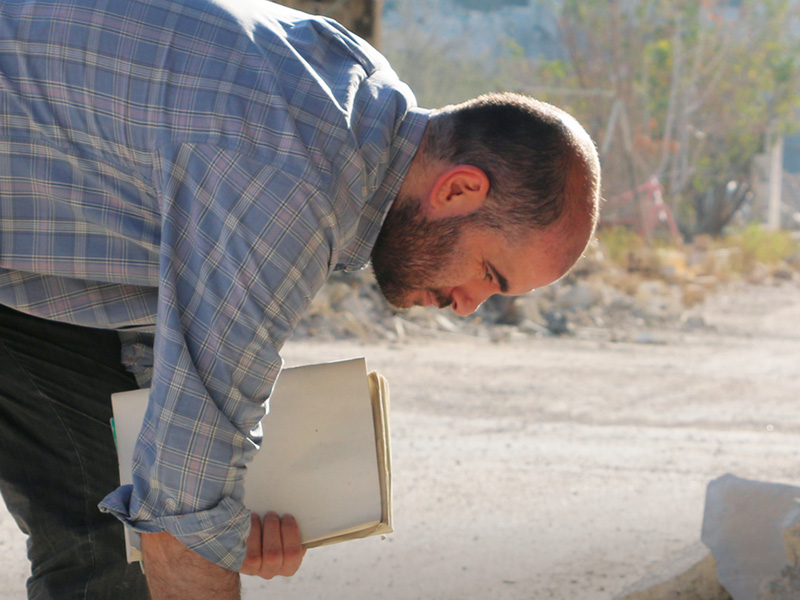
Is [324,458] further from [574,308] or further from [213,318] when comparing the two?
[574,308]

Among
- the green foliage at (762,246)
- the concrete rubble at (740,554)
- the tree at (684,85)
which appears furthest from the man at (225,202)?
the tree at (684,85)

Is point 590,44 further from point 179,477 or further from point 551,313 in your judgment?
point 179,477

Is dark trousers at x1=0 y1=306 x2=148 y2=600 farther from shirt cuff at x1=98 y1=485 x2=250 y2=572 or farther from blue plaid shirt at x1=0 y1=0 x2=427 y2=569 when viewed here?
shirt cuff at x1=98 y1=485 x2=250 y2=572

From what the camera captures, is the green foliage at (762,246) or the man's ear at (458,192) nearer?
the man's ear at (458,192)

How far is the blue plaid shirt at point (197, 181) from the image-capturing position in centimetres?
131

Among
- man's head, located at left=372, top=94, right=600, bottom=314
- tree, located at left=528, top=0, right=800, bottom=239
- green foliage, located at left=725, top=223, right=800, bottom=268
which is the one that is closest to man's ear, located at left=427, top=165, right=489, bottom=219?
man's head, located at left=372, top=94, right=600, bottom=314

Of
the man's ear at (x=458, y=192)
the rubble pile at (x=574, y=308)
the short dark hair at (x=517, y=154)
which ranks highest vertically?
the short dark hair at (x=517, y=154)

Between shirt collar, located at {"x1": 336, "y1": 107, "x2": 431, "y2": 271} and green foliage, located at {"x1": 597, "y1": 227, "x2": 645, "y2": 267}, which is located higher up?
shirt collar, located at {"x1": 336, "y1": 107, "x2": 431, "y2": 271}

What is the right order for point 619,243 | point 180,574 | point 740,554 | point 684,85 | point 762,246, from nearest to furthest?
point 180,574 < point 740,554 < point 619,243 < point 762,246 < point 684,85

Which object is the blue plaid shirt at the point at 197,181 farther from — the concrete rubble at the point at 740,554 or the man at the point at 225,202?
the concrete rubble at the point at 740,554

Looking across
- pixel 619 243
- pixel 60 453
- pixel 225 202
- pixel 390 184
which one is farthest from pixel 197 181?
pixel 619 243

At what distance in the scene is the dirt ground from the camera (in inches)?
105

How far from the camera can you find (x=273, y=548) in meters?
1.58

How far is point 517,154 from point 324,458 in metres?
0.67
